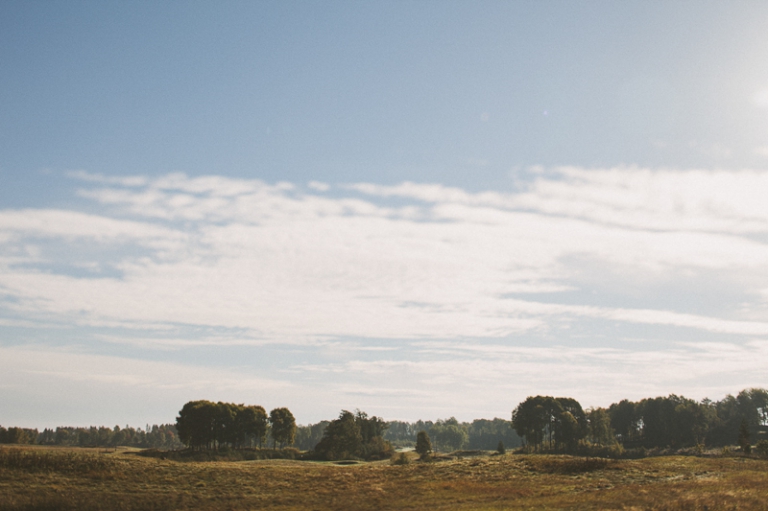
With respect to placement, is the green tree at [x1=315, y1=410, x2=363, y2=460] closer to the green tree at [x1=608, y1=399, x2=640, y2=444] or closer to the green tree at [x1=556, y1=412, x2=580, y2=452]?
the green tree at [x1=556, y1=412, x2=580, y2=452]

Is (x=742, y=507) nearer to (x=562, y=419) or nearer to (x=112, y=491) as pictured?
(x=112, y=491)

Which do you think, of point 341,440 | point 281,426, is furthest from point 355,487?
point 281,426

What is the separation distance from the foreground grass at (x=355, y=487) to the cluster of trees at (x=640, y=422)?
61649 millimetres

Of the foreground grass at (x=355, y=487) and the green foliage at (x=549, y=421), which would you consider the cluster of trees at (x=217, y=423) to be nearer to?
the foreground grass at (x=355, y=487)

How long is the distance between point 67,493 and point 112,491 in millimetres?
3888

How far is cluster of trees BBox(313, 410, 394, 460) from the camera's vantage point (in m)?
107

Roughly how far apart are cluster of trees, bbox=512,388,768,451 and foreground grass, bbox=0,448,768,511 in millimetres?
61649

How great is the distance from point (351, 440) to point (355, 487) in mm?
60269

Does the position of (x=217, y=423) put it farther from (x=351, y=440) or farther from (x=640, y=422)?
(x=640, y=422)

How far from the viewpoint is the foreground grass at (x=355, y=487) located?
39.8 m

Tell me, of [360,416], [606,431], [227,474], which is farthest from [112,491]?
[606,431]

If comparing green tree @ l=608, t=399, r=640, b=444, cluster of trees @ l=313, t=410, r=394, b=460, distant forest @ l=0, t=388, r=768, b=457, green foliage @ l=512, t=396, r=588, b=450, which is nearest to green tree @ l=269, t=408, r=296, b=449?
distant forest @ l=0, t=388, r=768, b=457

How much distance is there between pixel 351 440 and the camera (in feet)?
366

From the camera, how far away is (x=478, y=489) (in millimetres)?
51875
